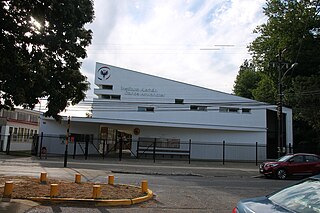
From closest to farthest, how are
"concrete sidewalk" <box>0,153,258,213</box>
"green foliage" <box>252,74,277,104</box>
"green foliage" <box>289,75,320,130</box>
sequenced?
"concrete sidewalk" <box>0,153,258,213</box>, "green foliage" <box>289,75,320,130</box>, "green foliage" <box>252,74,277,104</box>

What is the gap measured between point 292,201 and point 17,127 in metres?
47.1

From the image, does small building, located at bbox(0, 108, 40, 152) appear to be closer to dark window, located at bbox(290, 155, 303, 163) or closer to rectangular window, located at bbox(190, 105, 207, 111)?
rectangular window, located at bbox(190, 105, 207, 111)

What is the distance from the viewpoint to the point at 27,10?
10.4 m

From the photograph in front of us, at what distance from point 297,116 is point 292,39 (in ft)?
39.1

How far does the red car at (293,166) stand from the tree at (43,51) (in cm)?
1248

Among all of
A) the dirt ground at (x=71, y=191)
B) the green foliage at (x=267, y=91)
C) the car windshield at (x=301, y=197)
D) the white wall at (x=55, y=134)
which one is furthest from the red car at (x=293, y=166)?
the green foliage at (x=267, y=91)

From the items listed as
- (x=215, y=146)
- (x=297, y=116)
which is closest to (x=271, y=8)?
(x=297, y=116)

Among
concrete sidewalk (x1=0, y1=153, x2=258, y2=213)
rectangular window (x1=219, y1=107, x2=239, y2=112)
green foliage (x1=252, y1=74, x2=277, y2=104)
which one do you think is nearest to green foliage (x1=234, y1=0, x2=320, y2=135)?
green foliage (x1=252, y1=74, x2=277, y2=104)

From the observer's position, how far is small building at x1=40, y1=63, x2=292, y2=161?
35969 mm

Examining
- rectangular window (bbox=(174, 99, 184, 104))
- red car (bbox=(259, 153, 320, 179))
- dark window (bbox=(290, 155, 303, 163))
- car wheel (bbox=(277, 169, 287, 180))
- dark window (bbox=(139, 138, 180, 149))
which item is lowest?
car wheel (bbox=(277, 169, 287, 180))

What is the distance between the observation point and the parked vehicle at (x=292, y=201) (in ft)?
12.7

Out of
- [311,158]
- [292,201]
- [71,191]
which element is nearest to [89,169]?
[71,191]

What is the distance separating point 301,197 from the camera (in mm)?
4195

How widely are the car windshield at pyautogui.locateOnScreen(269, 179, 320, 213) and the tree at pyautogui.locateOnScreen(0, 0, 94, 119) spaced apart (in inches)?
325
